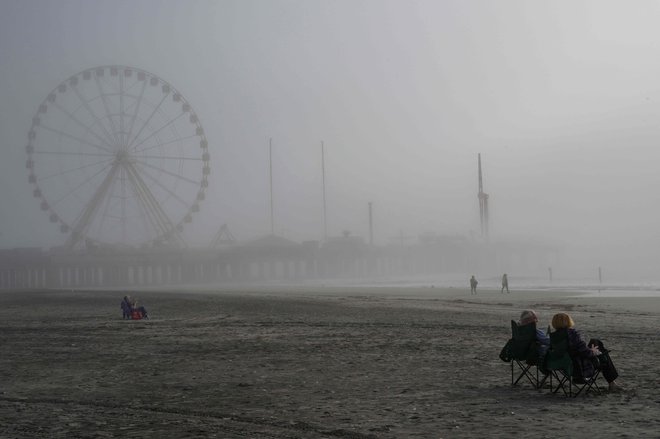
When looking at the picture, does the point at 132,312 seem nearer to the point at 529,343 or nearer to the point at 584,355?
the point at 529,343

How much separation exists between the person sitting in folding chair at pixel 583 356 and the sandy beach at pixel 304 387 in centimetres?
22

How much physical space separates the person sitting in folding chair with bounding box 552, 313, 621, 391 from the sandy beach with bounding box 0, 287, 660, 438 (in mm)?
216

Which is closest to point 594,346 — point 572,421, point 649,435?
point 572,421

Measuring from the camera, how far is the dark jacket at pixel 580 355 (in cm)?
697

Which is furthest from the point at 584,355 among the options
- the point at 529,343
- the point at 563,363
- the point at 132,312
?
the point at 132,312

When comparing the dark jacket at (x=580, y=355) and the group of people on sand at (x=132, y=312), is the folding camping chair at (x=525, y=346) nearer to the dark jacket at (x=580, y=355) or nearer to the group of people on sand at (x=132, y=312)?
the dark jacket at (x=580, y=355)

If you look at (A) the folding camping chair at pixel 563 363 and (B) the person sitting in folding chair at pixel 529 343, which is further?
Answer: (B) the person sitting in folding chair at pixel 529 343

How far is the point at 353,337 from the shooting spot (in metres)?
13.2

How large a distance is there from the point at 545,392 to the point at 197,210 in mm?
58011

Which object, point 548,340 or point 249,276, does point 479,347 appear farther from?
point 249,276

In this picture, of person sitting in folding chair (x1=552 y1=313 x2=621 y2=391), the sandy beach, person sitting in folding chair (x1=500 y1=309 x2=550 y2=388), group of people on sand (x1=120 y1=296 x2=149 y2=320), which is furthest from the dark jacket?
group of people on sand (x1=120 y1=296 x2=149 y2=320)

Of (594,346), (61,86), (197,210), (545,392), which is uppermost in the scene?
(61,86)

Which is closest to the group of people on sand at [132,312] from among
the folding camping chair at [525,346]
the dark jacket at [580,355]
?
the folding camping chair at [525,346]

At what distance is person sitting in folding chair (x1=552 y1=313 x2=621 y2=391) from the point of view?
6.98 m
